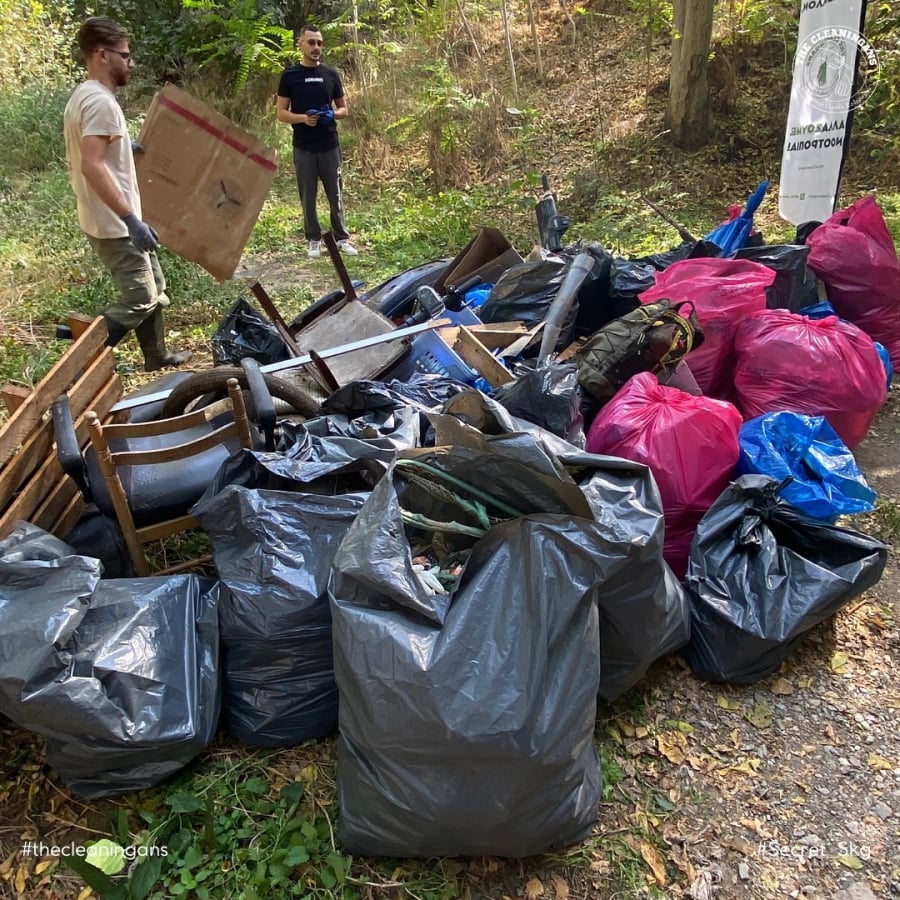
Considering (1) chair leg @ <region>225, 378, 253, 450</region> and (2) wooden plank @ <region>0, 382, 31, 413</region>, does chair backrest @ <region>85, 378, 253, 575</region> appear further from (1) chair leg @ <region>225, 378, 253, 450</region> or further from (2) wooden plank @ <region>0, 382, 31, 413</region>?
(2) wooden plank @ <region>0, 382, 31, 413</region>

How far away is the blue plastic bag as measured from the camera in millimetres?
2221

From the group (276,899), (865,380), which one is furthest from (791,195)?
(276,899)

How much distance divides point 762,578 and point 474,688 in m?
1.04

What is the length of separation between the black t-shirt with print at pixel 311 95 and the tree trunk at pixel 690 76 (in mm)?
Result: 3377

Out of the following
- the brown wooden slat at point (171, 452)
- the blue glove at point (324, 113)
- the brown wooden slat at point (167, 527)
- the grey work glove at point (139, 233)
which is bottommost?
the brown wooden slat at point (167, 527)

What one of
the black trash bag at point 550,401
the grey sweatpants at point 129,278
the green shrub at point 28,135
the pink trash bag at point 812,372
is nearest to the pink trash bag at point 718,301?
the pink trash bag at point 812,372

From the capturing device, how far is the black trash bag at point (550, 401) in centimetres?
244

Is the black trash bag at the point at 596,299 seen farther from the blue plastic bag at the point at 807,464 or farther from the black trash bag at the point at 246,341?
the black trash bag at the point at 246,341

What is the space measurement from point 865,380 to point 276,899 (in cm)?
261

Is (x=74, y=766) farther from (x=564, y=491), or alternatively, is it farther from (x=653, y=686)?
(x=653, y=686)

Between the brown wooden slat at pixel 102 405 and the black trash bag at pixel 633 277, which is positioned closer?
the brown wooden slat at pixel 102 405

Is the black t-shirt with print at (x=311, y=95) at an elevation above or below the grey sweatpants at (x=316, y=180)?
above

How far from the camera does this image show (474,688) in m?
1.46

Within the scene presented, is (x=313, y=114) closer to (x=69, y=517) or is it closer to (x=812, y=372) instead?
(x=69, y=517)
